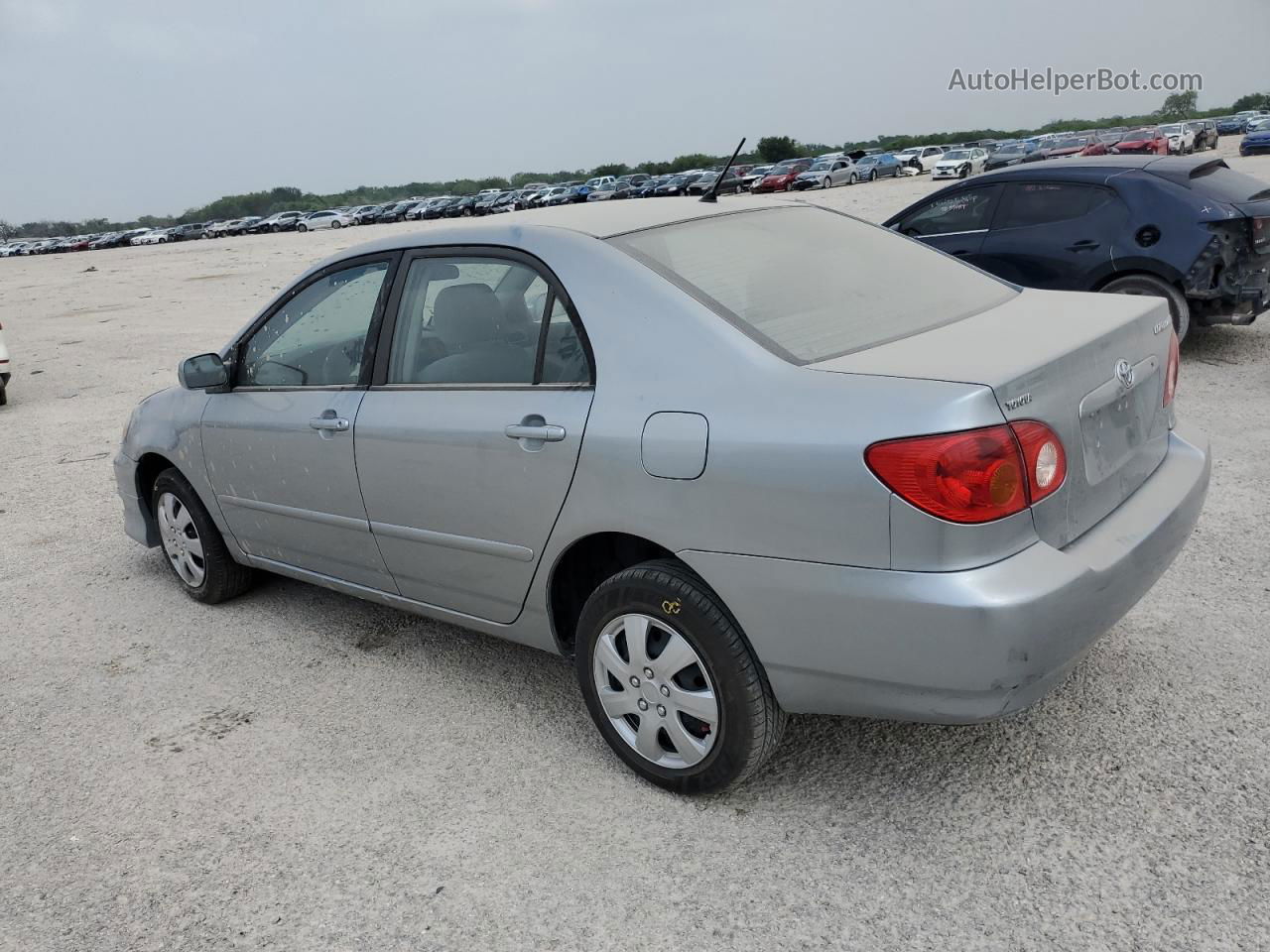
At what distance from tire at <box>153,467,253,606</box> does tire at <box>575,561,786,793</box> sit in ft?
7.42

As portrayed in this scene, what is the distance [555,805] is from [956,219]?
685 centimetres

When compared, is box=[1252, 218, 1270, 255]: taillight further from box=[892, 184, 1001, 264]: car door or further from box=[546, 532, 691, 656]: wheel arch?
box=[546, 532, 691, 656]: wheel arch

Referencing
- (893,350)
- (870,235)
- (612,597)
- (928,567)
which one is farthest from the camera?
(870,235)

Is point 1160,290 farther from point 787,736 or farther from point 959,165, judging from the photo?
point 959,165

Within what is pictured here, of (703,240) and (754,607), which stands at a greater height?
(703,240)

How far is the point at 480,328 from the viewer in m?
3.37

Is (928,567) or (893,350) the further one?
(893,350)

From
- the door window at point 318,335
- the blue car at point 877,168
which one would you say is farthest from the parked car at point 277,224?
the door window at point 318,335

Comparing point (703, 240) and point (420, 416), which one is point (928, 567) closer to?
point (703, 240)

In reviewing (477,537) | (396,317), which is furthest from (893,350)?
(396,317)

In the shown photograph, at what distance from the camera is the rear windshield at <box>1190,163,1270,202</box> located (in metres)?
7.27

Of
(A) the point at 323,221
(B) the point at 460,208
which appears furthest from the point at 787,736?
(A) the point at 323,221

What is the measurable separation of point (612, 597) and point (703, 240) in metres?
1.14

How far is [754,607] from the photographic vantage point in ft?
8.54
